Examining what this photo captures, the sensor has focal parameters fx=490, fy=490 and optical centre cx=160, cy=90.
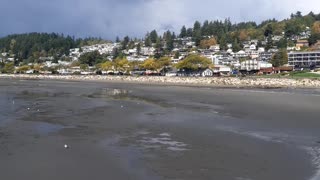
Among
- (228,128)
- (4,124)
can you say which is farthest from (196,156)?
(4,124)

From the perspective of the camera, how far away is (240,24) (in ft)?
645

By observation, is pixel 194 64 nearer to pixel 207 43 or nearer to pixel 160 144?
pixel 207 43

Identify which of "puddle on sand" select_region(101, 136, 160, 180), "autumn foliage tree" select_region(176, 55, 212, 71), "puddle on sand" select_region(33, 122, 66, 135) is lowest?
"puddle on sand" select_region(101, 136, 160, 180)

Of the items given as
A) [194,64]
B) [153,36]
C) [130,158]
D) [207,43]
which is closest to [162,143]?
[130,158]

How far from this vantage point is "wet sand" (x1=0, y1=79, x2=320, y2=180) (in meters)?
12.9

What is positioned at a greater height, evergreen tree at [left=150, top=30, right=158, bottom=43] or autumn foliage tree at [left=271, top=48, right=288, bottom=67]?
evergreen tree at [left=150, top=30, right=158, bottom=43]

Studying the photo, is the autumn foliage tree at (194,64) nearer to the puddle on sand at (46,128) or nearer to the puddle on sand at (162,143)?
the puddle on sand at (46,128)

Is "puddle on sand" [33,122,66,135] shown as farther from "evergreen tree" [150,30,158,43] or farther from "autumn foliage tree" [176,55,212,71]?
Answer: "evergreen tree" [150,30,158,43]

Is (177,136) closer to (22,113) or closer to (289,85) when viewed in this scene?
(22,113)

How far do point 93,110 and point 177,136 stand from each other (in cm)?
1154

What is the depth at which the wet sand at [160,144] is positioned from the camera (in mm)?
12891

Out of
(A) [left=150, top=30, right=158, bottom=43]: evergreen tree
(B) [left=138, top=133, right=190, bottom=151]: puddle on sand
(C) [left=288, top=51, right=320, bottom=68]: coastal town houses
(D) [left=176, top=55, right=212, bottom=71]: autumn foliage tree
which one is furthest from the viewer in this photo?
(A) [left=150, top=30, right=158, bottom=43]: evergreen tree

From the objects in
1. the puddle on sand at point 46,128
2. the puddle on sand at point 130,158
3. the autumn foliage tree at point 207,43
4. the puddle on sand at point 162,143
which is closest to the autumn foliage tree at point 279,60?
the autumn foliage tree at point 207,43

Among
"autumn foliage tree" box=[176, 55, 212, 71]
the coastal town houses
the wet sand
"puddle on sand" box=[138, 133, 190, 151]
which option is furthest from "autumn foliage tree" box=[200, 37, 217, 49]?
"puddle on sand" box=[138, 133, 190, 151]
